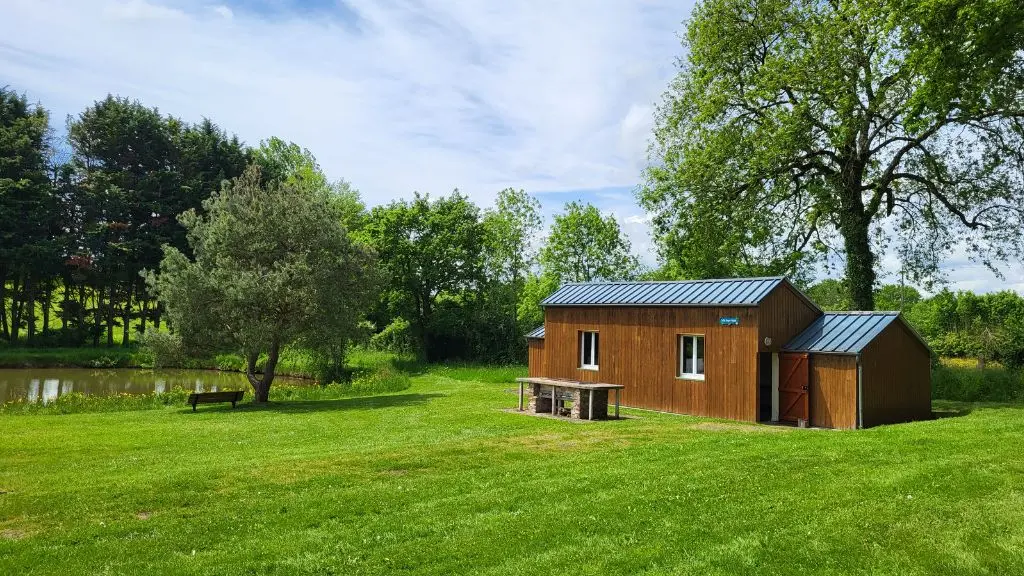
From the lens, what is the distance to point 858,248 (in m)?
25.8

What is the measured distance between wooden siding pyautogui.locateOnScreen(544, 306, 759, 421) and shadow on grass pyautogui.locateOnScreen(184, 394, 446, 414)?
15.9 ft

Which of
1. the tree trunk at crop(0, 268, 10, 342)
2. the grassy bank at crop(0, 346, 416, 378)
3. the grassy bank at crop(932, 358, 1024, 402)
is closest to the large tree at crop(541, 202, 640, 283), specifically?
the grassy bank at crop(0, 346, 416, 378)

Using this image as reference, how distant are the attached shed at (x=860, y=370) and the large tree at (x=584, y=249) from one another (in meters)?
26.0

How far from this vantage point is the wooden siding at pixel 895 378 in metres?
17.2

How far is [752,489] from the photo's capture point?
9008 millimetres

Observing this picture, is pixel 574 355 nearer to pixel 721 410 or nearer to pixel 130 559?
pixel 721 410

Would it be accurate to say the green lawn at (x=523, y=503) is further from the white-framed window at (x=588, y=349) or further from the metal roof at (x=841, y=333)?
the white-framed window at (x=588, y=349)

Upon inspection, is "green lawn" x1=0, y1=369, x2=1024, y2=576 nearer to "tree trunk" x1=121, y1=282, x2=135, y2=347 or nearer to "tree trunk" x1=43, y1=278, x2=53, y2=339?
"tree trunk" x1=121, y1=282, x2=135, y2=347

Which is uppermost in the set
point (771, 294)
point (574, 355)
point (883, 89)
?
point (883, 89)

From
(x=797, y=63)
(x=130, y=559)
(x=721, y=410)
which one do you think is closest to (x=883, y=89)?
(x=797, y=63)

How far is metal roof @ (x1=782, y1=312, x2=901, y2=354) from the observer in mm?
17266

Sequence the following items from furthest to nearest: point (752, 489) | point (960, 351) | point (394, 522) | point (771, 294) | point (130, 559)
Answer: point (960, 351)
point (771, 294)
point (752, 489)
point (394, 522)
point (130, 559)

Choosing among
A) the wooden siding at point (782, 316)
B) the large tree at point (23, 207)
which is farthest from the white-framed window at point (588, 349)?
the large tree at point (23, 207)

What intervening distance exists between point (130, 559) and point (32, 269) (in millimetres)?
45323
